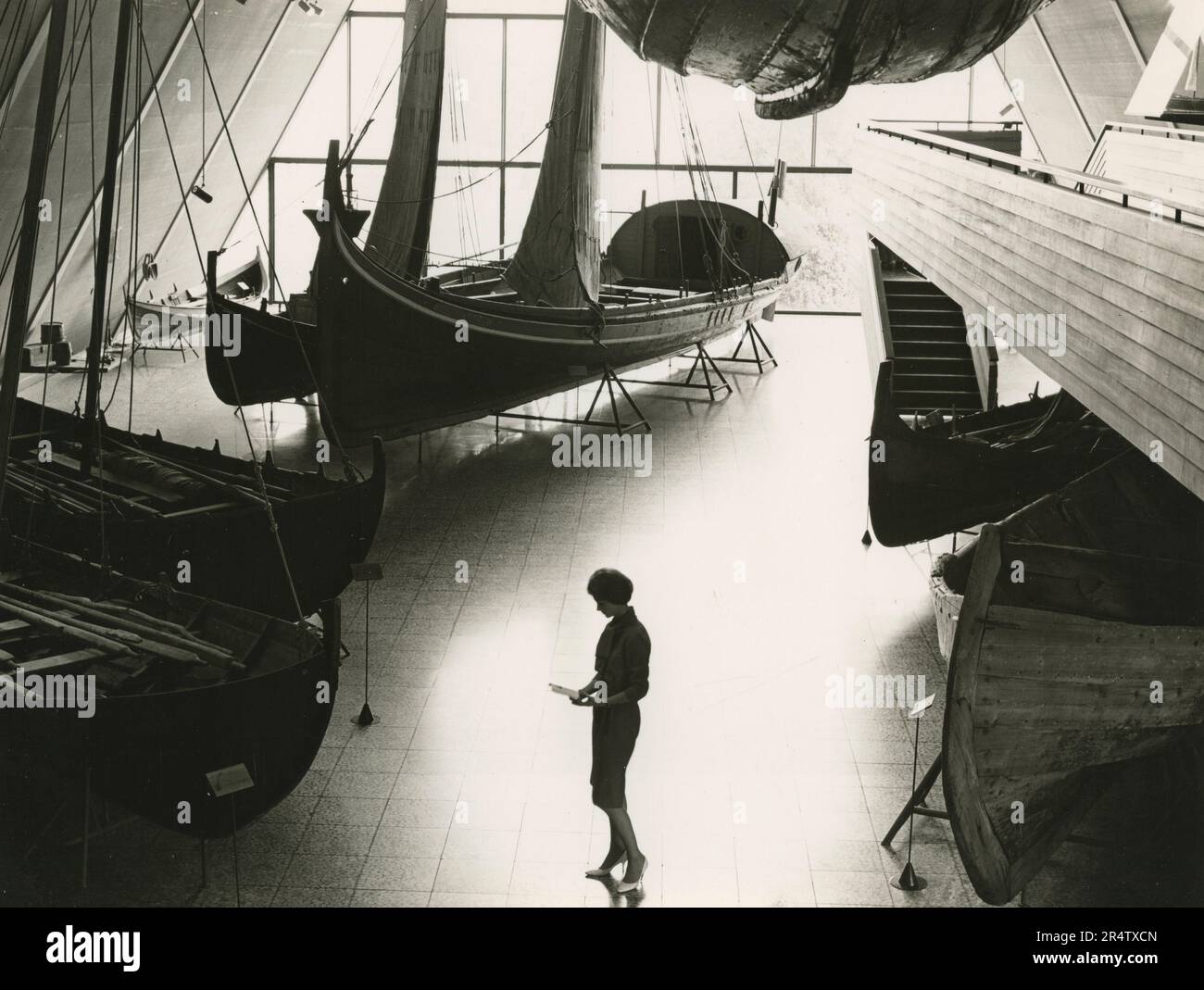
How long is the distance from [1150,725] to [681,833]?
7.34 feet

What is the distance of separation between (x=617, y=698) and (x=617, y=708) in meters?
0.09

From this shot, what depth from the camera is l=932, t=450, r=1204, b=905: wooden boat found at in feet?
18.7

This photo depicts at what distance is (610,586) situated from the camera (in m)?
5.93

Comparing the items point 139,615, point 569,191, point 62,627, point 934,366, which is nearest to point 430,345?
point 569,191

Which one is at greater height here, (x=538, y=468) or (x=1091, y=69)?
(x=1091, y=69)

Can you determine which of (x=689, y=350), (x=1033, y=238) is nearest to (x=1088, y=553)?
(x=1033, y=238)

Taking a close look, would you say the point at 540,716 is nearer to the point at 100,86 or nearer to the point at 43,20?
the point at 43,20

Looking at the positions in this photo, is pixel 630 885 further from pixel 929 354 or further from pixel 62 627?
pixel 929 354

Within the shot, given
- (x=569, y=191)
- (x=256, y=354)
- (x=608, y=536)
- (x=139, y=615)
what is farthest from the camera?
(x=256, y=354)

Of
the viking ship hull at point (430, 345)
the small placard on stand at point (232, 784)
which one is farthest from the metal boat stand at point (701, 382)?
the small placard on stand at point (232, 784)

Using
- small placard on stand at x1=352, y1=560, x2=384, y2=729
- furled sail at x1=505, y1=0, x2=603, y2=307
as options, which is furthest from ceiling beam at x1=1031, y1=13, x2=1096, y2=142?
small placard on stand at x1=352, y1=560, x2=384, y2=729

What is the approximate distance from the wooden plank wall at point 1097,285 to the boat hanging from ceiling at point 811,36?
5197mm

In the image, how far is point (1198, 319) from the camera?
603cm

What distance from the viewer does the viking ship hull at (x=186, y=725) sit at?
5801mm
